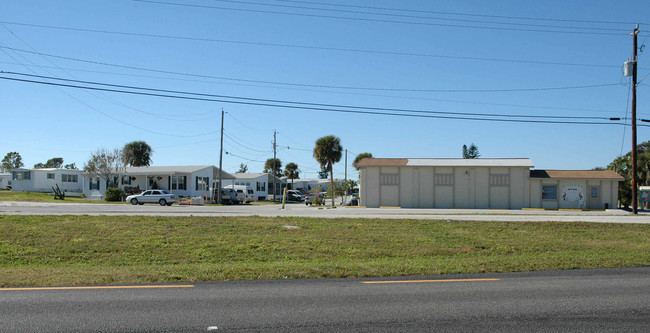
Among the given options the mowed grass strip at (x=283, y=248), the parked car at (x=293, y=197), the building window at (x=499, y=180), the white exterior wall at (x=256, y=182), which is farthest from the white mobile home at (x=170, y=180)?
the mowed grass strip at (x=283, y=248)

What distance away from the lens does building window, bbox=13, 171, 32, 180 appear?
69438 mm

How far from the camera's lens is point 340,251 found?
51.8ft

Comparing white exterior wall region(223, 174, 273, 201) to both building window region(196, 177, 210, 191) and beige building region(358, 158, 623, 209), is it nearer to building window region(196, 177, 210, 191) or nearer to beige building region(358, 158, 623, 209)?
building window region(196, 177, 210, 191)

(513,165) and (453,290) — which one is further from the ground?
(513,165)

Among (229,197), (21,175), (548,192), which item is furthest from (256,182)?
(548,192)

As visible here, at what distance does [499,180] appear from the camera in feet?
136

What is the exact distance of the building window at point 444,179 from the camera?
41.8 m

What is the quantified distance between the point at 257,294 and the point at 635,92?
109 ft

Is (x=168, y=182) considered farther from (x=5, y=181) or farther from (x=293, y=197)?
(x=5, y=181)

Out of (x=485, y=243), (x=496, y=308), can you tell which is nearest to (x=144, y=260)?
(x=496, y=308)

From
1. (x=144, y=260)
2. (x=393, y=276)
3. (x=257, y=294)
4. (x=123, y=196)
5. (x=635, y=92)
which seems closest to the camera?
(x=257, y=294)

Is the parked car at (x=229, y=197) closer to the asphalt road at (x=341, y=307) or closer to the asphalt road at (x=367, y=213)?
the asphalt road at (x=367, y=213)

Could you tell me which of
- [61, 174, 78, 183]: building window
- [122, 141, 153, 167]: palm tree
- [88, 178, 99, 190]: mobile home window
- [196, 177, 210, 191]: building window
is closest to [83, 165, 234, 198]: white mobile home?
[196, 177, 210, 191]: building window

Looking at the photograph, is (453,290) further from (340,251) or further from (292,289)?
(340,251)
